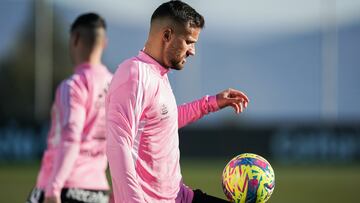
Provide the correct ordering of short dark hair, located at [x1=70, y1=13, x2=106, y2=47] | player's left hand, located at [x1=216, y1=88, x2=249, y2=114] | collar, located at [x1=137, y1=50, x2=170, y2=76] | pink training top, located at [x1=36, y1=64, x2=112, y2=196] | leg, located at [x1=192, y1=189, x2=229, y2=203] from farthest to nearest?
short dark hair, located at [x1=70, y1=13, x2=106, y2=47]
pink training top, located at [x1=36, y1=64, x2=112, y2=196]
player's left hand, located at [x1=216, y1=88, x2=249, y2=114]
leg, located at [x1=192, y1=189, x2=229, y2=203]
collar, located at [x1=137, y1=50, x2=170, y2=76]

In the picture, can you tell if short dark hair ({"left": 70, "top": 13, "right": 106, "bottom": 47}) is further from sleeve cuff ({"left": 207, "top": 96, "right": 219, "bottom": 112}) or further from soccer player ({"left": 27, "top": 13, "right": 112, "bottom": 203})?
sleeve cuff ({"left": 207, "top": 96, "right": 219, "bottom": 112})

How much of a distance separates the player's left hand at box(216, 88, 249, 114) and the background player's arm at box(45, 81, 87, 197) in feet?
3.56

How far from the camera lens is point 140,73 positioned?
Result: 460 centimetres

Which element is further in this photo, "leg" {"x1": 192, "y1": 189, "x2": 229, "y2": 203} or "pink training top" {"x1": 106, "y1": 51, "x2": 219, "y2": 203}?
"leg" {"x1": 192, "y1": 189, "x2": 229, "y2": 203}

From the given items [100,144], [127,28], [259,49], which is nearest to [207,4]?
[127,28]

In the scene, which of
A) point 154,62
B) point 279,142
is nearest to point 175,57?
point 154,62

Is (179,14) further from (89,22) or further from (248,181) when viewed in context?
(89,22)

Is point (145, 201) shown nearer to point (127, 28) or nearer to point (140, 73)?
point (140, 73)

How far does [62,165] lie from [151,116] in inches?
46.5

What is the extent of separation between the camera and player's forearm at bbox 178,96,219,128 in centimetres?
545

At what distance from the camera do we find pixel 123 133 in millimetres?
4441

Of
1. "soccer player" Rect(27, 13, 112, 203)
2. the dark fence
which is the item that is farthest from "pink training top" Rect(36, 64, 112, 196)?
the dark fence

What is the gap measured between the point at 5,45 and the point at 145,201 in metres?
23.2

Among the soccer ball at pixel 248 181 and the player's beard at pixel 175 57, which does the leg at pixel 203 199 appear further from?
the player's beard at pixel 175 57
